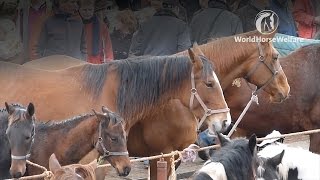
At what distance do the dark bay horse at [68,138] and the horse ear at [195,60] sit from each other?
0.98 meters

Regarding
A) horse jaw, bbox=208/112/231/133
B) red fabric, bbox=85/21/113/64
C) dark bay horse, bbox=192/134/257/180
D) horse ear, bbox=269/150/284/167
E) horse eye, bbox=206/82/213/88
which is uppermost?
red fabric, bbox=85/21/113/64

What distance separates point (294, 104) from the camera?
20.0 feet

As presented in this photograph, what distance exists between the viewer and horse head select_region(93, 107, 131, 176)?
13.9ft

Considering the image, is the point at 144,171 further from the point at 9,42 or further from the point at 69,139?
the point at 69,139

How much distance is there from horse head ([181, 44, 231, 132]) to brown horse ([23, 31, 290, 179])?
0.28 meters

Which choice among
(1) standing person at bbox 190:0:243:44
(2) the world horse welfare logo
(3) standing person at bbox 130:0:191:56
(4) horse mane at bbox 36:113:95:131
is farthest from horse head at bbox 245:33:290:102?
(1) standing person at bbox 190:0:243:44

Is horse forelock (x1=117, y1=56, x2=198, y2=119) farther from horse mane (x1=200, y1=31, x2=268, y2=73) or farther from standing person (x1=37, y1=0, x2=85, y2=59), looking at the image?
standing person (x1=37, y1=0, x2=85, y2=59)

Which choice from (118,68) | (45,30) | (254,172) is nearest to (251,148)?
(254,172)

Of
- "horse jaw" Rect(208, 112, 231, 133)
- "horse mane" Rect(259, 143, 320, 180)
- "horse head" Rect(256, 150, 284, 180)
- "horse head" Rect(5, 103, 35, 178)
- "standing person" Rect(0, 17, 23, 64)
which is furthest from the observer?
"standing person" Rect(0, 17, 23, 64)

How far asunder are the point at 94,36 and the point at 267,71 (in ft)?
6.77

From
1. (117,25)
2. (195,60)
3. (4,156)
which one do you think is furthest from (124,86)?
(117,25)

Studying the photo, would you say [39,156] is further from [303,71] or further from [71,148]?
[303,71]

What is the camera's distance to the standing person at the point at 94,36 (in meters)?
6.75

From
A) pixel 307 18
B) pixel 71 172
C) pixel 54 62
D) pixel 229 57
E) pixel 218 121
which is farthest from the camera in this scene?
pixel 307 18
